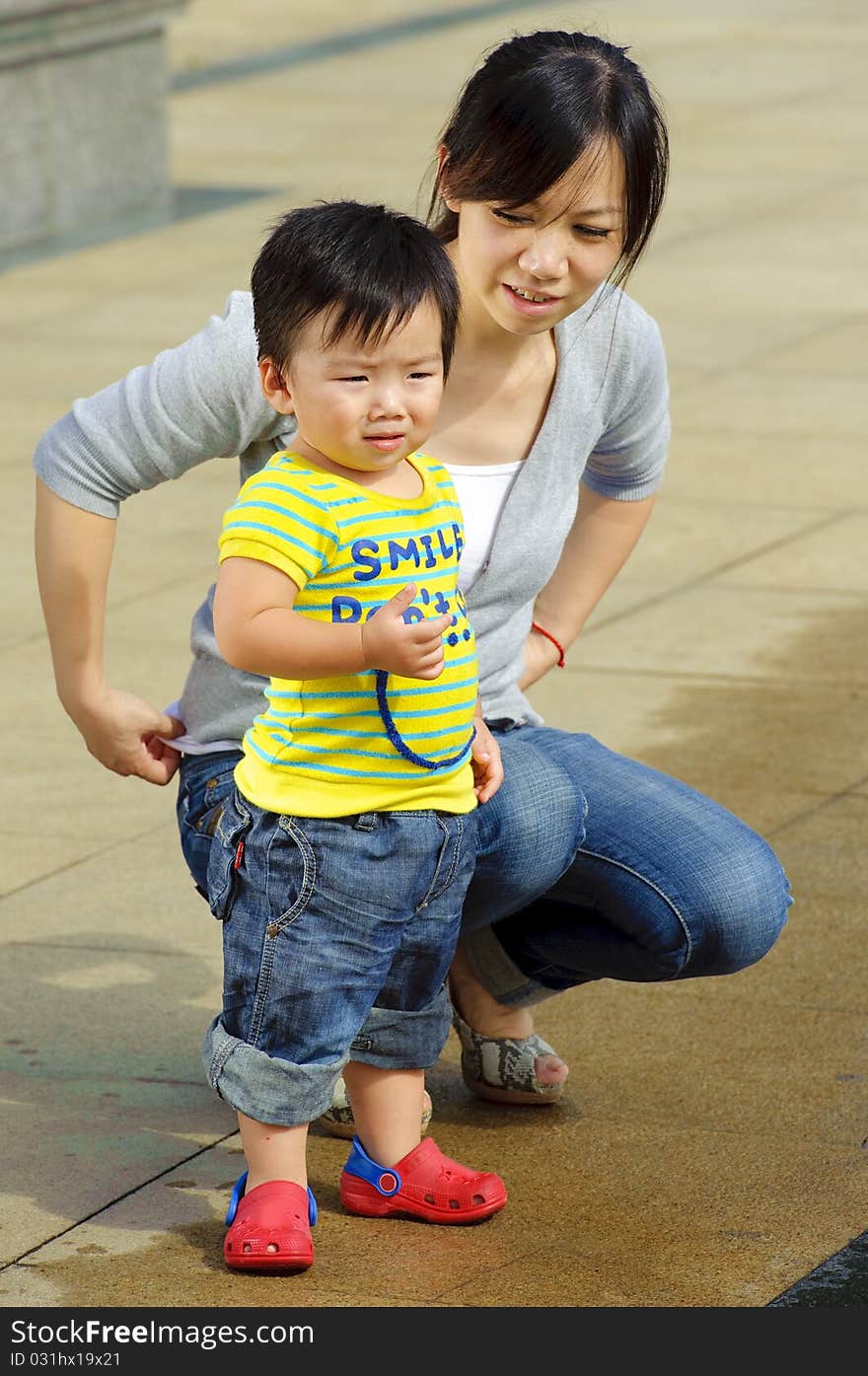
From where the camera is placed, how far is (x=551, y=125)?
344 centimetres

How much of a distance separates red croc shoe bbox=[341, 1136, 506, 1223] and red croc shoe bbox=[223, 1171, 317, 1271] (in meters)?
0.17

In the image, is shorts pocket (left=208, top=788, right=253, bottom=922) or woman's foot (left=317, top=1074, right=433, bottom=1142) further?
woman's foot (left=317, top=1074, right=433, bottom=1142)

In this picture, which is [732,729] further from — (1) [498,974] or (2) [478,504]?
(2) [478,504]

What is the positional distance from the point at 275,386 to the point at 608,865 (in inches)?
36.0

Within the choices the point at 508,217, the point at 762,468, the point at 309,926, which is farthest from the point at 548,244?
the point at 762,468

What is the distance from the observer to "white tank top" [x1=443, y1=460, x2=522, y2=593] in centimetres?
370

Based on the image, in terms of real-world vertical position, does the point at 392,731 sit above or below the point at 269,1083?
above

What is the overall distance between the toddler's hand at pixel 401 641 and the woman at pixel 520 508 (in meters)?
0.56

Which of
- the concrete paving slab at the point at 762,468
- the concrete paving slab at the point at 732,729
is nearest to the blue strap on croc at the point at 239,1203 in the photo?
the concrete paving slab at the point at 732,729

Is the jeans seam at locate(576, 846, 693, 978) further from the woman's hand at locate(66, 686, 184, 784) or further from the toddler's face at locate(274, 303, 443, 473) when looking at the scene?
the toddler's face at locate(274, 303, 443, 473)

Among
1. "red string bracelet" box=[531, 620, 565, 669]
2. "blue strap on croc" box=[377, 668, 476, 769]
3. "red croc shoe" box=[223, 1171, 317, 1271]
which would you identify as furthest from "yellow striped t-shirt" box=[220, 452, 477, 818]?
"red string bracelet" box=[531, 620, 565, 669]

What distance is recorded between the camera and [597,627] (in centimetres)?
656

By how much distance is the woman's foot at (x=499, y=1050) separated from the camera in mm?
3853
